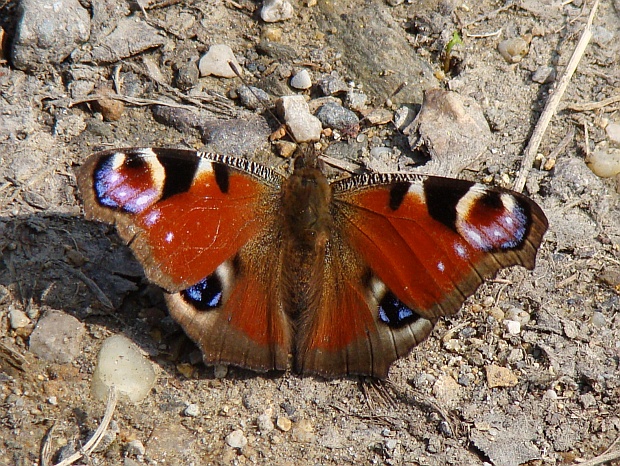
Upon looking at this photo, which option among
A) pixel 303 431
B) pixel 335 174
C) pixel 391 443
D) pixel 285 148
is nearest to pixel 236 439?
pixel 303 431

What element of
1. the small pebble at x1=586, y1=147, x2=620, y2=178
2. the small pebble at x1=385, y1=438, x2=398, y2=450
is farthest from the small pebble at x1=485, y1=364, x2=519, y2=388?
the small pebble at x1=586, y1=147, x2=620, y2=178

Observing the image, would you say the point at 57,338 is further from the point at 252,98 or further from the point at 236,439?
the point at 252,98

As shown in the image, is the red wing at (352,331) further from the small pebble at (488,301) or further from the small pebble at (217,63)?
the small pebble at (217,63)

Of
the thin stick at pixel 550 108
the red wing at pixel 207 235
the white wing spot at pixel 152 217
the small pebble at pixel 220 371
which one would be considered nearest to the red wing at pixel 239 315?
the red wing at pixel 207 235

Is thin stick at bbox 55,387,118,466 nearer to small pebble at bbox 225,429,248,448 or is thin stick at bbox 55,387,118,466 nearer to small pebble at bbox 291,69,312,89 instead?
small pebble at bbox 225,429,248,448

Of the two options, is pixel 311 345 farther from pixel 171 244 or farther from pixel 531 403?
pixel 531 403

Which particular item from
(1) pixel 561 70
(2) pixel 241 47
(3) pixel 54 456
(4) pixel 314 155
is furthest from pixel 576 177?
(3) pixel 54 456
